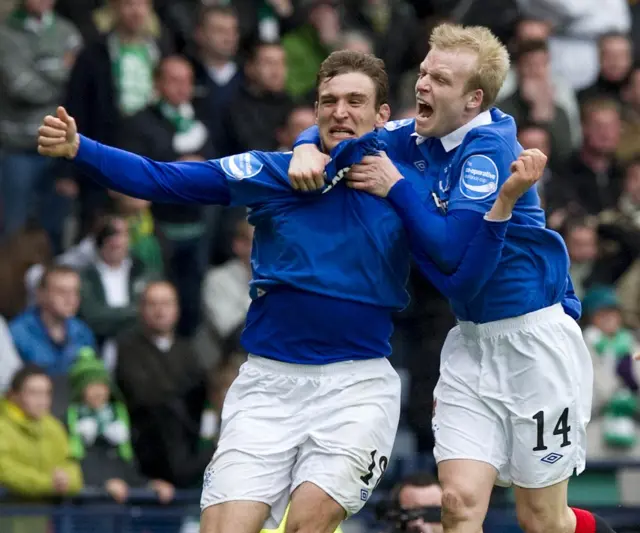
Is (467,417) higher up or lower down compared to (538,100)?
lower down

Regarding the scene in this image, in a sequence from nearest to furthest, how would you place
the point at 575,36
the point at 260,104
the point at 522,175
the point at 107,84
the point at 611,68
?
the point at 522,175
the point at 107,84
the point at 260,104
the point at 611,68
the point at 575,36

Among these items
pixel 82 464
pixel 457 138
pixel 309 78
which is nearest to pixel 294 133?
pixel 309 78

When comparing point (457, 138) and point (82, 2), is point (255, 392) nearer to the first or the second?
point (457, 138)

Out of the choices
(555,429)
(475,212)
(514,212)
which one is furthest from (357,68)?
(555,429)

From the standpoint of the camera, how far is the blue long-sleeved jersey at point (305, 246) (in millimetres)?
7102

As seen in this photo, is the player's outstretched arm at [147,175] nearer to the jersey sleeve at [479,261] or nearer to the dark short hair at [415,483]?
the jersey sleeve at [479,261]

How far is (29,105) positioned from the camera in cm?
1243

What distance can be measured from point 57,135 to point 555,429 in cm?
251

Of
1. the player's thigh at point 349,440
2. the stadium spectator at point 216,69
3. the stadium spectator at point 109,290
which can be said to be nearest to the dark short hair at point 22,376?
the stadium spectator at point 109,290

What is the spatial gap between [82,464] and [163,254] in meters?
2.00

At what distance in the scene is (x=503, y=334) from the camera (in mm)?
7418

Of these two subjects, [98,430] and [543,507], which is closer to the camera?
[543,507]

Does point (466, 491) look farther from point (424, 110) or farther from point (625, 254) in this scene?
point (625, 254)

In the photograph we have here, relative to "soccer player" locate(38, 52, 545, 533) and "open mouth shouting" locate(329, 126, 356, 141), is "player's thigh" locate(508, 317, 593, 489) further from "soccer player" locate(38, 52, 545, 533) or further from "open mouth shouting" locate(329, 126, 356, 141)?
"open mouth shouting" locate(329, 126, 356, 141)
